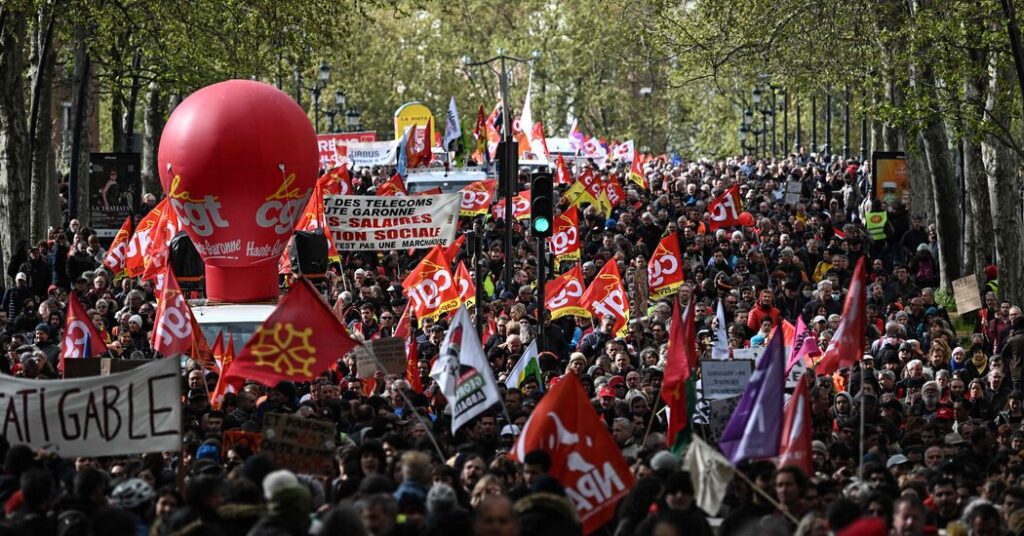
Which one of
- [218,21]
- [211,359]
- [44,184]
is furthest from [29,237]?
[211,359]

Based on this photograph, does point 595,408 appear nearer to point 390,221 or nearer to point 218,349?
point 218,349

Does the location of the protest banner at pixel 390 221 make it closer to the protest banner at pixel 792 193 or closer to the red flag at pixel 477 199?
the red flag at pixel 477 199

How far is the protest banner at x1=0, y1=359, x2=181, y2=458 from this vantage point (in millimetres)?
12070

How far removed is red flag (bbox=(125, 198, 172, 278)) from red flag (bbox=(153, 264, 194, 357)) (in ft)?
20.9

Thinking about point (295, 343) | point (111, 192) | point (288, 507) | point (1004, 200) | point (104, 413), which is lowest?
point (288, 507)

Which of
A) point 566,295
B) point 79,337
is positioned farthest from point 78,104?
point 79,337

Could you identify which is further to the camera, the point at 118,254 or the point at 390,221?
the point at 118,254

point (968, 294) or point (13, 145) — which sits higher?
point (13, 145)

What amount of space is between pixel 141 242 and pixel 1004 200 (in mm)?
11792

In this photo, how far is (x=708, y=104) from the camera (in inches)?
3696

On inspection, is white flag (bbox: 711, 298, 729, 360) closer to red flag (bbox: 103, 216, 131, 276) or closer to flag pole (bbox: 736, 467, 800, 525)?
flag pole (bbox: 736, 467, 800, 525)

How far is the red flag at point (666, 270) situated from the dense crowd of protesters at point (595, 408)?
435 millimetres

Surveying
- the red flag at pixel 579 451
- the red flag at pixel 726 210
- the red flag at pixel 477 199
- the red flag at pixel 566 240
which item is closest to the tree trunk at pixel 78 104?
the red flag at pixel 477 199

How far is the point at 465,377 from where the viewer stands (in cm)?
1396
